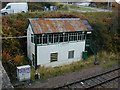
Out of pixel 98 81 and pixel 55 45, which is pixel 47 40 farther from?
pixel 98 81

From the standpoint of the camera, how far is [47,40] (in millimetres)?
12922

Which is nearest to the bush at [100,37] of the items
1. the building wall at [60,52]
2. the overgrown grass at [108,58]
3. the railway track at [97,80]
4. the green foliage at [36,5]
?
the overgrown grass at [108,58]

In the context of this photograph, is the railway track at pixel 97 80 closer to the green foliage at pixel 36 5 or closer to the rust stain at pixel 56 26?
the rust stain at pixel 56 26

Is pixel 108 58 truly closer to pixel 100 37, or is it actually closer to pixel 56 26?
pixel 100 37

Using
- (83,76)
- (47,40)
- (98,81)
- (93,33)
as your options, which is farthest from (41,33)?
(93,33)

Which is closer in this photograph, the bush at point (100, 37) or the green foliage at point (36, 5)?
the bush at point (100, 37)

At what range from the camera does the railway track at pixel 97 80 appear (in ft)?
33.4

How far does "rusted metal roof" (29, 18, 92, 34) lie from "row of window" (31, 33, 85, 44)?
1.39ft

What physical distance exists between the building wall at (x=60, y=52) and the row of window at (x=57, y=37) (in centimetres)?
42

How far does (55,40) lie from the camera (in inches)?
525

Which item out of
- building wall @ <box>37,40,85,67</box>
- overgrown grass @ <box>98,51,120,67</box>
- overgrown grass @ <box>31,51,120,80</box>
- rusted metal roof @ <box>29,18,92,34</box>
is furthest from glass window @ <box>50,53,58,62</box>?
overgrown grass @ <box>98,51,120,67</box>

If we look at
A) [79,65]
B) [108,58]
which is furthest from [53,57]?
[108,58]

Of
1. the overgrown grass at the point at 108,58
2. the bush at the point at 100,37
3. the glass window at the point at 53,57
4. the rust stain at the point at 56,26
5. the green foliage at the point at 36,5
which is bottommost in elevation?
the overgrown grass at the point at 108,58

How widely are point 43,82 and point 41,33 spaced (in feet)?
13.8
